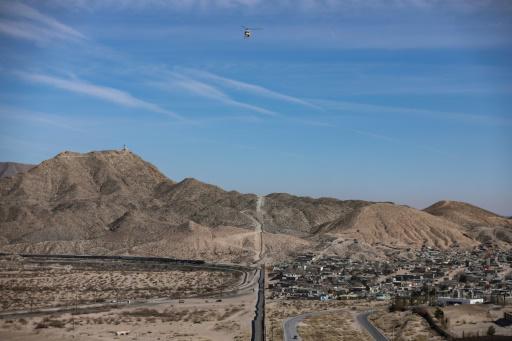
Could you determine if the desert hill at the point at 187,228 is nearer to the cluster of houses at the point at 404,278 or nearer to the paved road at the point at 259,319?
the cluster of houses at the point at 404,278

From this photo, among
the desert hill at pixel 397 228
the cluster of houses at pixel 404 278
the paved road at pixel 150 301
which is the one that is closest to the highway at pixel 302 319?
the cluster of houses at pixel 404 278

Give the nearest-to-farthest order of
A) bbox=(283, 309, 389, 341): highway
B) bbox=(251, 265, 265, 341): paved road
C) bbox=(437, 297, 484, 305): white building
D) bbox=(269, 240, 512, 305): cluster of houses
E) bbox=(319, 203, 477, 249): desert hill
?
bbox=(251, 265, 265, 341): paved road
bbox=(283, 309, 389, 341): highway
bbox=(437, 297, 484, 305): white building
bbox=(269, 240, 512, 305): cluster of houses
bbox=(319, 203, 477, 249): desert hill

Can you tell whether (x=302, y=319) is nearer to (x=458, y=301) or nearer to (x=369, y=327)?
(x=369, y=327)

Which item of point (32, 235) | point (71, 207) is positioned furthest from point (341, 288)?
point (71, 207)

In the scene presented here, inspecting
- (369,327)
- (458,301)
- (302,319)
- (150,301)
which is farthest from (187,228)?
(369,327)

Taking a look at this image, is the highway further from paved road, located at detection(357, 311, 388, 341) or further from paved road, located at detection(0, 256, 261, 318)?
paved road, located at detection(0, 256, 261, 318)

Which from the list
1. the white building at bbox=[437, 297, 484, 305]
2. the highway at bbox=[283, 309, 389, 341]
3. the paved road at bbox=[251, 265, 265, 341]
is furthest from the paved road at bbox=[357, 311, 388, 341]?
the white building at bbox=[437, 297, 484, 305]
